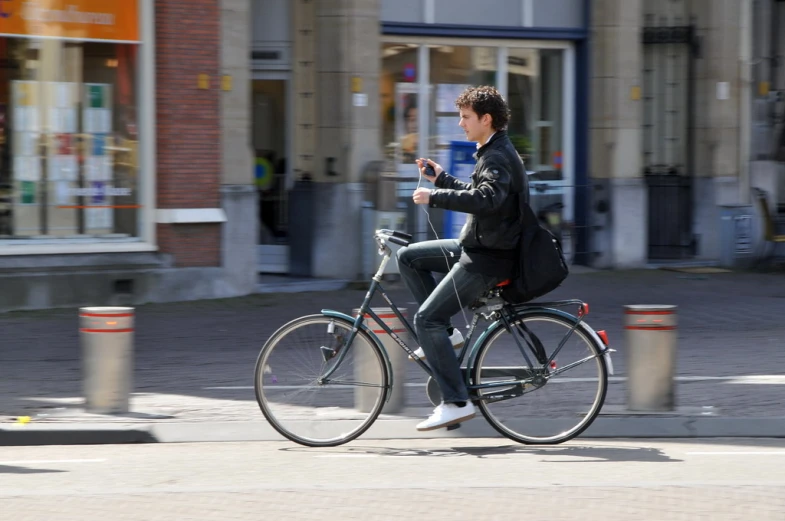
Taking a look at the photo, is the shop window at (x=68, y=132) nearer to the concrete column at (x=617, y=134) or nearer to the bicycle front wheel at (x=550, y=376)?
the concrete column at (x=617, y=134)

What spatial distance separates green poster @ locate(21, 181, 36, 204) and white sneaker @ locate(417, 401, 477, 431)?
7.06 m

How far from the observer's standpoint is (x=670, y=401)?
7.46m

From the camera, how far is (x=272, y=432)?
7.07m

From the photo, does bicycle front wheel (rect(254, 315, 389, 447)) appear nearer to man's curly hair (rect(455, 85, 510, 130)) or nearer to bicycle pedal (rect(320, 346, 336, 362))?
bicycle pedal (rect(320, 346, 336, 362))

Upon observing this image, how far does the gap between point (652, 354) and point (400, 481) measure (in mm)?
2258

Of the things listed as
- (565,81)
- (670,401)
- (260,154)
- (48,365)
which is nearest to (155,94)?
(260,154)

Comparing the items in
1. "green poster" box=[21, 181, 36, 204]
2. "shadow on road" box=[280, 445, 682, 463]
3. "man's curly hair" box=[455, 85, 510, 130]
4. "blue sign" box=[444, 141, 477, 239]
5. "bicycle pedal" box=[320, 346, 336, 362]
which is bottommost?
"shadow on road" box=[280, 445, 682, 463]

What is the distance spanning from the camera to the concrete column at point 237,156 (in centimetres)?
1309

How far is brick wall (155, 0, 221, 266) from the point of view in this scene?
1266 centimetres

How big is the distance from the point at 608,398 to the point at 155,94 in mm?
6540

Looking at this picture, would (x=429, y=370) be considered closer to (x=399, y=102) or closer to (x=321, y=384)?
(x=321, y=384)

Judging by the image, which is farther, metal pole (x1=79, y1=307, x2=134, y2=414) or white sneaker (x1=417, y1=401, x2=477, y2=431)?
metal pole (x1=79, y1=307, x2=134, y2=414)

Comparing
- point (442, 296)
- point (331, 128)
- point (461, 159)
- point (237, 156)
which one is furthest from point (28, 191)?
point (442, 296)

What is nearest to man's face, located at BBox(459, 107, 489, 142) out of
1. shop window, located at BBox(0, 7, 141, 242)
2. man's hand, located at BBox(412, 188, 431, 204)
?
man's hand, located at BBox(412, 188, 431, 204)
